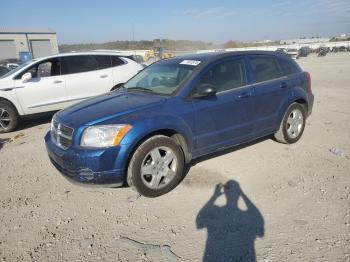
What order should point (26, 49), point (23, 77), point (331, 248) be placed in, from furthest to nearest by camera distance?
point (26, 49), point (23, 77), point (331, 248)

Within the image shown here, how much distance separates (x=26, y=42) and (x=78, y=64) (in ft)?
160

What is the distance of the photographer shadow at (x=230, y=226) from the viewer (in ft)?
9.36

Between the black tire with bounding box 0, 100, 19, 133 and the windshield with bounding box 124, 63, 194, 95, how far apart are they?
11.9 feet

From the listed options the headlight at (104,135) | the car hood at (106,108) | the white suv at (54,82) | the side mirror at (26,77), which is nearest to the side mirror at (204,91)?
the car hood at (106,108)

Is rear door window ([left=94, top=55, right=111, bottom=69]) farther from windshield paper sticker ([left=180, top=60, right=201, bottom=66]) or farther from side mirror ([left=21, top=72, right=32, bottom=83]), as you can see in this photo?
windshield paper sticker ([left=180, top=60, right=201, bottom=66])

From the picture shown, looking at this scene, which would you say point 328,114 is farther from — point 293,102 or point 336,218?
point 336,218

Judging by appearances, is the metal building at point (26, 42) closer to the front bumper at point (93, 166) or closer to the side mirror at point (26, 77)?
the side mirror at point (26, 77)

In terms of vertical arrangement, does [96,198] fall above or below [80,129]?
below

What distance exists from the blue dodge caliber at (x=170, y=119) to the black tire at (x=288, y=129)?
0.02 m

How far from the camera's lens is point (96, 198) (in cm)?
399

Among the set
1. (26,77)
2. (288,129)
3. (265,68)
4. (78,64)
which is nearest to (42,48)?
(78,64)

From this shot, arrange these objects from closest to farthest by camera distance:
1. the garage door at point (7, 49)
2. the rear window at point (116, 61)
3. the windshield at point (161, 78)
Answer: the windshield at point (161, 78), the rear window at point (116, 61), the garage door at point (7, 49)

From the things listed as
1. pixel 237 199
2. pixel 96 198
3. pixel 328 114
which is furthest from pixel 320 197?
pixel 328 114

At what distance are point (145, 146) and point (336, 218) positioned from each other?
2.20 meters
